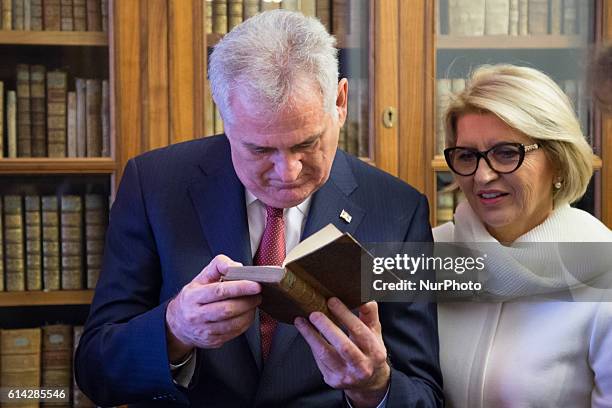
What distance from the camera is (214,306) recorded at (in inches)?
50.6

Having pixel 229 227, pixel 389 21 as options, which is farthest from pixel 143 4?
pixel 229 227

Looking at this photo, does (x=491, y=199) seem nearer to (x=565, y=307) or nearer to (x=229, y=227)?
(x=565, y=307)

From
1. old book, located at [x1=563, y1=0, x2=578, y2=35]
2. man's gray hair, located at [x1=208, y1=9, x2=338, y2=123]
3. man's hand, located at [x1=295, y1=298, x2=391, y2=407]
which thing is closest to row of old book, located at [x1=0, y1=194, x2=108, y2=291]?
man's gray hair, located at [x1=208, y1=9, x2=338, y2=123]

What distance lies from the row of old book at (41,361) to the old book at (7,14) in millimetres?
761

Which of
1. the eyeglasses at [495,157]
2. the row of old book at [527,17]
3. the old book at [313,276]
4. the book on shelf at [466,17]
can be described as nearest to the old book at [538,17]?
the row of old book at [527,17]

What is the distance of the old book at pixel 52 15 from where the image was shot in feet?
7.24

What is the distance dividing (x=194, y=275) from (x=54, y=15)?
3.15 ft

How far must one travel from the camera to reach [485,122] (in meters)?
1.78

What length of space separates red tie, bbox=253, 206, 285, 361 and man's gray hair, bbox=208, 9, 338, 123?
229mm

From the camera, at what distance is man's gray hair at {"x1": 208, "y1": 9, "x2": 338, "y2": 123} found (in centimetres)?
145

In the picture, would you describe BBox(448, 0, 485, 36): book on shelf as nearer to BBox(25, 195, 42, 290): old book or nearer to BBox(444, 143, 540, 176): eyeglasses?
BBox(444, 143, 540, 176): eyeglasses

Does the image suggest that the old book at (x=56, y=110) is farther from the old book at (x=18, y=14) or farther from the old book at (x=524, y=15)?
the old book at (x=524, y=15)

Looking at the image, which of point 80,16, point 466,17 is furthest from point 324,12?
point 80,16

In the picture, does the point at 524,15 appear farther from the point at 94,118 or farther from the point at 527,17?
the point at 94,118
